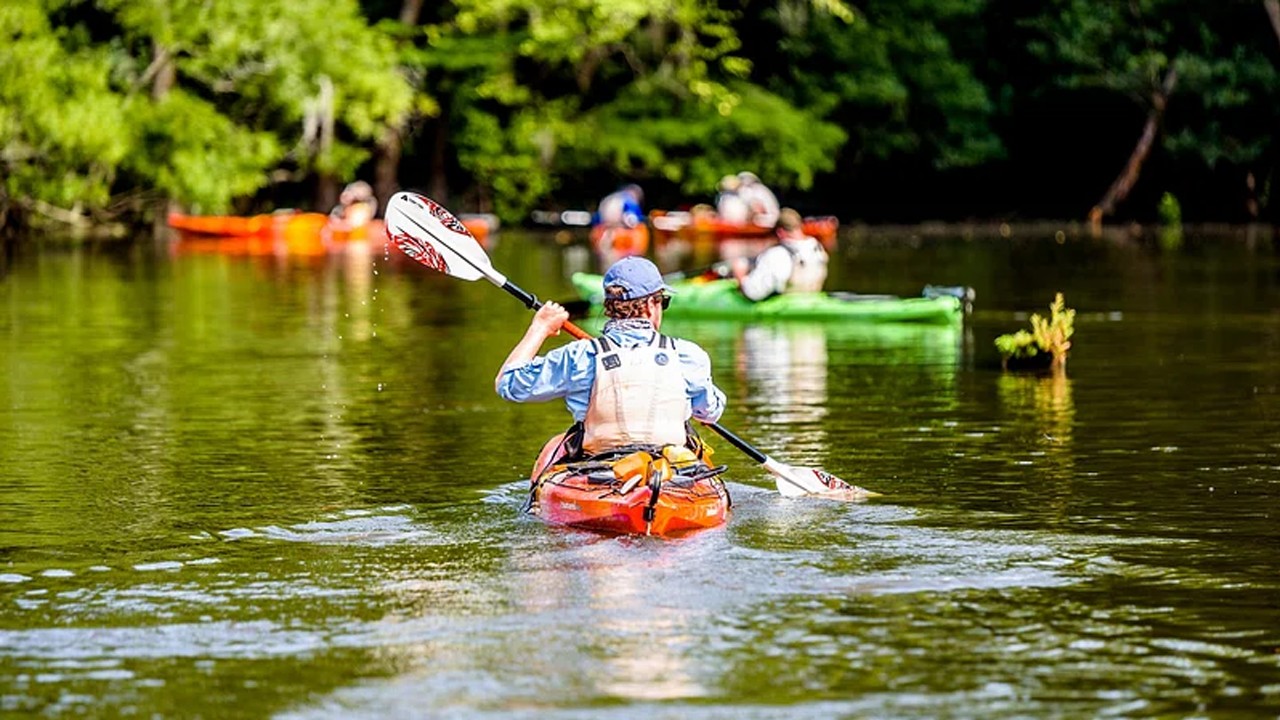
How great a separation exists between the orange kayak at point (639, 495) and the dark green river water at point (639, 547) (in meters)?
0.10

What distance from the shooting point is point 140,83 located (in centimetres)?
4181

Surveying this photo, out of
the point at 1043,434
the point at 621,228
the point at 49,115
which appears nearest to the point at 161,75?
the point at 49,115

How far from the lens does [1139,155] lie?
4700 cm

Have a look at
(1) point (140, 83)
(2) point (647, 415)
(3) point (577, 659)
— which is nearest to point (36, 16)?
(1) point (140, 83)

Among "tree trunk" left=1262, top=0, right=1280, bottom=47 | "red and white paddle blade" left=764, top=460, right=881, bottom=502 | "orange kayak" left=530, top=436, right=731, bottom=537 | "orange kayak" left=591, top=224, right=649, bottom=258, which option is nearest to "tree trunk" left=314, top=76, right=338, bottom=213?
"orange kayak" left=591, top=224, right=649, bottom=258

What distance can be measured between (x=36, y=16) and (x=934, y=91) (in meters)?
19.1

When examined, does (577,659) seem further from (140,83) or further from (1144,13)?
(1144,13)

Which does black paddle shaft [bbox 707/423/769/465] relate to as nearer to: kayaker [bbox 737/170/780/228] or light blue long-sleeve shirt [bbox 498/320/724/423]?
light blue long-sleeve shirt [bbox 498/320/724/423]

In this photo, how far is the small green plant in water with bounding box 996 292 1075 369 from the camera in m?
17.5

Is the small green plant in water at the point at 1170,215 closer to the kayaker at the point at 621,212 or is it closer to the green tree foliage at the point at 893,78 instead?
the green tree foliage at the point at 893,78

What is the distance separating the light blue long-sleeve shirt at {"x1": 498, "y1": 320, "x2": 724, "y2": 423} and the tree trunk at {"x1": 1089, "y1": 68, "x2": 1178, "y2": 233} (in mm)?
36247

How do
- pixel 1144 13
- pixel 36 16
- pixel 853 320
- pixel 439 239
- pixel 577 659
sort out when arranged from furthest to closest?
pixel 1144 13 < pixel 36 16 < pixel 853 320 < pixel 439 239 < pixel 577 659

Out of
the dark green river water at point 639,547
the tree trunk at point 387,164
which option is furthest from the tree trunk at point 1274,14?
the dark green river water at point 639,547

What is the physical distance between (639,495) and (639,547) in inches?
10.9
